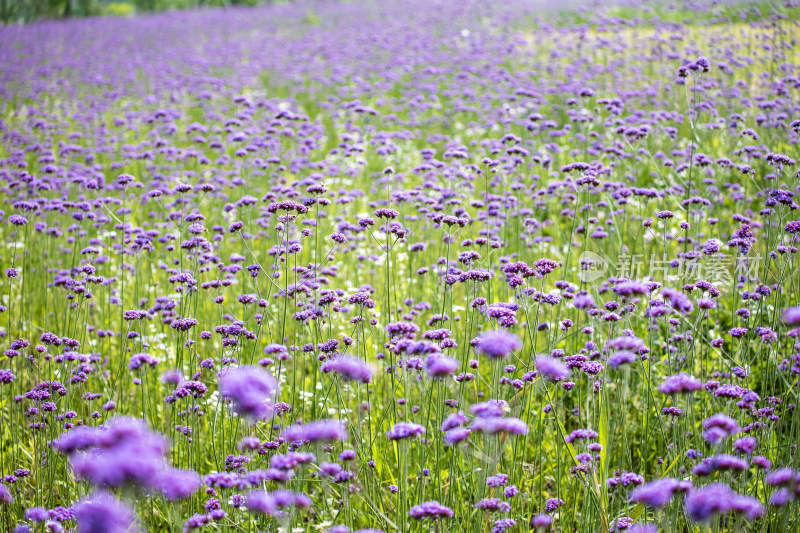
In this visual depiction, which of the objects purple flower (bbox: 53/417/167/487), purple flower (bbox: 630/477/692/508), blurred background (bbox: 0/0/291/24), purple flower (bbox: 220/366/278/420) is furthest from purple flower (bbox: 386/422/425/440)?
blurred background (bbox: 0/0/291/24)

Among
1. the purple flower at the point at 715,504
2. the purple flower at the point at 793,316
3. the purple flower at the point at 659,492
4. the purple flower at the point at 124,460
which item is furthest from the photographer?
the purple flower at the point at 793,316

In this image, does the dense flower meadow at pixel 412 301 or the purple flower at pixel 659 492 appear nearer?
the purple flower at pixel 659 492

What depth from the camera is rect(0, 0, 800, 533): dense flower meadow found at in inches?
108

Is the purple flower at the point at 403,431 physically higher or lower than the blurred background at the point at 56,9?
lower

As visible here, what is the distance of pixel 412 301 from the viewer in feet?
16.8

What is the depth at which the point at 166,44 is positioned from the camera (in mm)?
19984

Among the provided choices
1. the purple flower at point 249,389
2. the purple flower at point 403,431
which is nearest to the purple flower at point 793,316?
the purple flower at point 403,431

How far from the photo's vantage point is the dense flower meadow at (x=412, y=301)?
274 centimetres

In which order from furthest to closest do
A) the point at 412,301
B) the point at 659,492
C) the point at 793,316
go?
the point at 412,301 → the point at 793,316 → the point at 659,492

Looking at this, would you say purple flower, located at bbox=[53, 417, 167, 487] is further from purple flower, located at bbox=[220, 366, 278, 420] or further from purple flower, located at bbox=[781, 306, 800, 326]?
purple flower, located at bbox=[781, 306, 800, 326]

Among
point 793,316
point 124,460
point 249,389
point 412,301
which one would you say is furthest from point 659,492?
point 412,301

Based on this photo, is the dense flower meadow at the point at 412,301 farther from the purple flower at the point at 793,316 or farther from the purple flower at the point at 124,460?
the purple flower at the point at 793,316

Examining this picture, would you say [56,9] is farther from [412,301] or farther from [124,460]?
[124,460]

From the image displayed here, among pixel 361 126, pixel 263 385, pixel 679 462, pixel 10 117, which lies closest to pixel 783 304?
pixel 679 462
